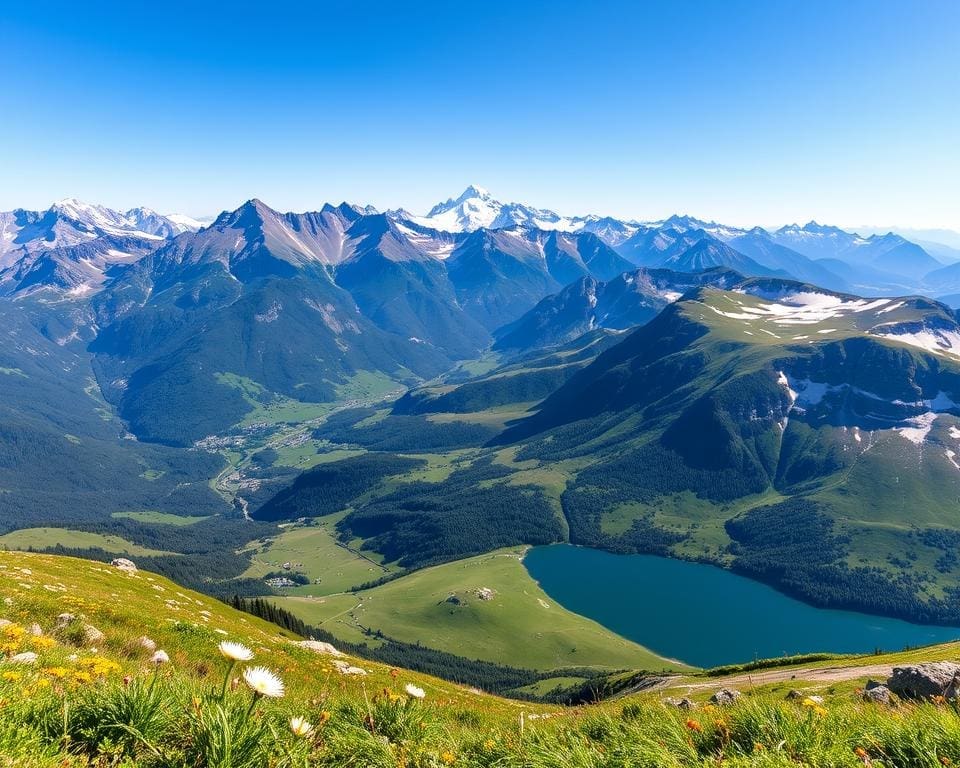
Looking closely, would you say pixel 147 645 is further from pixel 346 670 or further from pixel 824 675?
pixel 824 675

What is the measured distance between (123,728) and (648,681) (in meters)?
62.2

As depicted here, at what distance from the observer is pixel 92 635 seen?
15.4 metres

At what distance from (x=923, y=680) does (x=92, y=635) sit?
24.4m

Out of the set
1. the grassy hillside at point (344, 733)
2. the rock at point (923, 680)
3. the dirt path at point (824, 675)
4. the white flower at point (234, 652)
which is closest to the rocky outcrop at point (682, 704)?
the rock at point (923, 680)

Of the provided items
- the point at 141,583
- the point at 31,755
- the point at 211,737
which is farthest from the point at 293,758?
the point at 141,583

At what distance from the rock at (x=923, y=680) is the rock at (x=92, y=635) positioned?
2276 cm

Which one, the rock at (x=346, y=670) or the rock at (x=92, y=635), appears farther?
the rock at (x=346, y=670)

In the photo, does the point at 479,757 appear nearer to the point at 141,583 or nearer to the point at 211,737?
the point at 211,737

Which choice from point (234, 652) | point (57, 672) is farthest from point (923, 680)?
point (57, 672)

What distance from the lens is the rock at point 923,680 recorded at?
51.6ft

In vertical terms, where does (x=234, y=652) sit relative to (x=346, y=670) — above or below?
above

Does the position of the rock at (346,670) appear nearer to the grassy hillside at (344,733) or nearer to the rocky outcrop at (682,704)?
the rocky outcrop at (682,704)

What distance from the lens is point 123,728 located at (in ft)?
19.6

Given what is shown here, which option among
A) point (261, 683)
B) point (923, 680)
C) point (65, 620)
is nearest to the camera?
point (261, 683)
